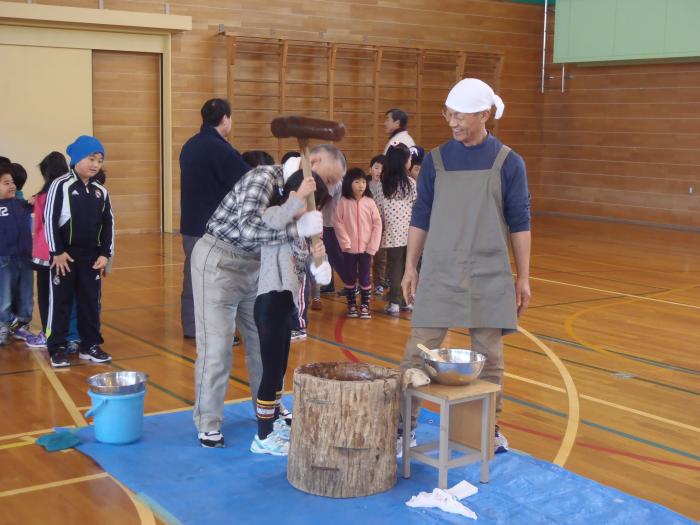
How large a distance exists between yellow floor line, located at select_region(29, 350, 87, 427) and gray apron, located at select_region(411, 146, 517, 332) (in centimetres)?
186

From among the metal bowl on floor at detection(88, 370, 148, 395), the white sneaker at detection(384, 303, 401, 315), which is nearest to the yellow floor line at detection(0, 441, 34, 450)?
the metal bowl on floor at detection(88, 370, 148, 395)

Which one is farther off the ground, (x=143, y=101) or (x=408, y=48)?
(x=408, y=48)

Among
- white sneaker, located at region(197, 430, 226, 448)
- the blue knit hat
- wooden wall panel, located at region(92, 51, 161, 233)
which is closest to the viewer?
white sneaker, located at region(197, 430, 226, 448)

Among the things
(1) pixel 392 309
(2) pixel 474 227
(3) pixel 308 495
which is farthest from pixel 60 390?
(1) pixel 392 309

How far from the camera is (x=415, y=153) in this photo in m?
7.68

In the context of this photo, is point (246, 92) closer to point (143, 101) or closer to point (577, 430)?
point (143, 101)

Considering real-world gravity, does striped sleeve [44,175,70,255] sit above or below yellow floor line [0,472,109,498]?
above

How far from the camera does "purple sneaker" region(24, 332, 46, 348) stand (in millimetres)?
5988

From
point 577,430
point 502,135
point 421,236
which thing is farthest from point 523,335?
point 502,135

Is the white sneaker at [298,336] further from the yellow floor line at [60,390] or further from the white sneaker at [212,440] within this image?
the white sneaker at [212,440]

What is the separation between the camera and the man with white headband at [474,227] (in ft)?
12.4

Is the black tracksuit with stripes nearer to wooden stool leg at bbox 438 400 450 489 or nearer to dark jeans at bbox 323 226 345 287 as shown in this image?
dark jeans at bbox 323 226 345 287

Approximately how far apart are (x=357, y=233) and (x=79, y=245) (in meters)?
2.30

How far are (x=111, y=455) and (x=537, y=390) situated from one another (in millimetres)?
2391
